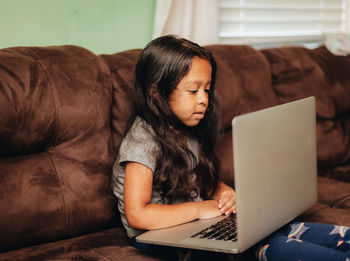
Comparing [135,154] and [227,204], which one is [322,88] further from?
[135,154]

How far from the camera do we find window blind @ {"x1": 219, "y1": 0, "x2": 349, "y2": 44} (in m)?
2.45

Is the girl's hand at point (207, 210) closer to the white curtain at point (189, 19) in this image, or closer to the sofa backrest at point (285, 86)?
the sofa backrest at point (285, 86)

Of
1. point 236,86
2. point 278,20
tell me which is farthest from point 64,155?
point 278,20

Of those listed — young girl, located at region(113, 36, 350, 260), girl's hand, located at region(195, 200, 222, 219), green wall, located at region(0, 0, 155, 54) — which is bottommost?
girl's hand, located at region(195, 200, 222, 219)

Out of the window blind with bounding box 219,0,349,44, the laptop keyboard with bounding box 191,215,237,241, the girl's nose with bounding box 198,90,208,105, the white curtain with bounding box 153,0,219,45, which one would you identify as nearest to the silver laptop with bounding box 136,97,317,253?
the laptop keyboard with bounding box 191,215,237,241

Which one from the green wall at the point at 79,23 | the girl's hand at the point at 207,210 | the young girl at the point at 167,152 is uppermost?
the green wall at the point at 79,23

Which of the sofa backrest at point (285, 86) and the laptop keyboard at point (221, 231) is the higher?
the sofa backrest at point (285, 86)

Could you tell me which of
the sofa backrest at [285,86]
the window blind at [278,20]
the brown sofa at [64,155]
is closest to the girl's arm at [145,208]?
the brown sofa at [64,155]

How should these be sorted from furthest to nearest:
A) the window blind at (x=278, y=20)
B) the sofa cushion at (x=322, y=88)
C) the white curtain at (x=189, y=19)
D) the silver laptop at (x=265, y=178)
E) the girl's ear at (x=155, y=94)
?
the window blind at (x=278, y=20)
the sofa cushion at (x=322, y=88)
the white curtain at (x=189, y=19)
the girl's ear at (x=155, y=94)
the silver laptop at (x=265, y=178)

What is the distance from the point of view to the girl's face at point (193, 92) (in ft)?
4.37

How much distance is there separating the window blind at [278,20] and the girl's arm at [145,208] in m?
1.37

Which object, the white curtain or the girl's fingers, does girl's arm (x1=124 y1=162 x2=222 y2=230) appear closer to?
the girl's fingers

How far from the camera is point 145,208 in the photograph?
125 centimetres

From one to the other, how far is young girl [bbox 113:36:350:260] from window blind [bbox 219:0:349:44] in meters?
1.08
